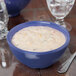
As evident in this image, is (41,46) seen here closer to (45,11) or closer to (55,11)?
(55,11)

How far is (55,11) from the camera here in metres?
0.78

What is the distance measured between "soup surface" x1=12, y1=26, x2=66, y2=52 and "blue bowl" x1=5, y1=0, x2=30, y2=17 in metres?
0.21

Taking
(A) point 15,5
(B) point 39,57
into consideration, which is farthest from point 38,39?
(A) point 15,5

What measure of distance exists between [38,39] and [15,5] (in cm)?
30

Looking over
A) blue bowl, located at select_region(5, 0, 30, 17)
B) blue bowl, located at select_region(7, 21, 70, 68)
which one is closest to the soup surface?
blue bowl, located at select_region(7, 21, 70, 68)

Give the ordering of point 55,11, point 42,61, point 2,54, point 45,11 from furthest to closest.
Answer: point 45,11 → point 55,11 → point 2,54 → point 42,61

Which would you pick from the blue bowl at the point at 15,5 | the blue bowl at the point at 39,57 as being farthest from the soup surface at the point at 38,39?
the blue bowl at the point at 15,5

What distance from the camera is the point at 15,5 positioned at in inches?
33.1

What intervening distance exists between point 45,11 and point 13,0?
17cm

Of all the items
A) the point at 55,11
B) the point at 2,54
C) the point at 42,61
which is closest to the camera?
the point at 42,61

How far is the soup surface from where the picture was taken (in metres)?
0.56

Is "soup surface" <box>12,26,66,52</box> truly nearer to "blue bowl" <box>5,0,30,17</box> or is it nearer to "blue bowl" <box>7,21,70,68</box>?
"blue bowl" <box>7,21,70,68</box>

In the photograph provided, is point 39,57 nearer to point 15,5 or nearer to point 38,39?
point 38,39

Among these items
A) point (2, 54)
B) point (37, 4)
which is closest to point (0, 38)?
point (2, 54)
